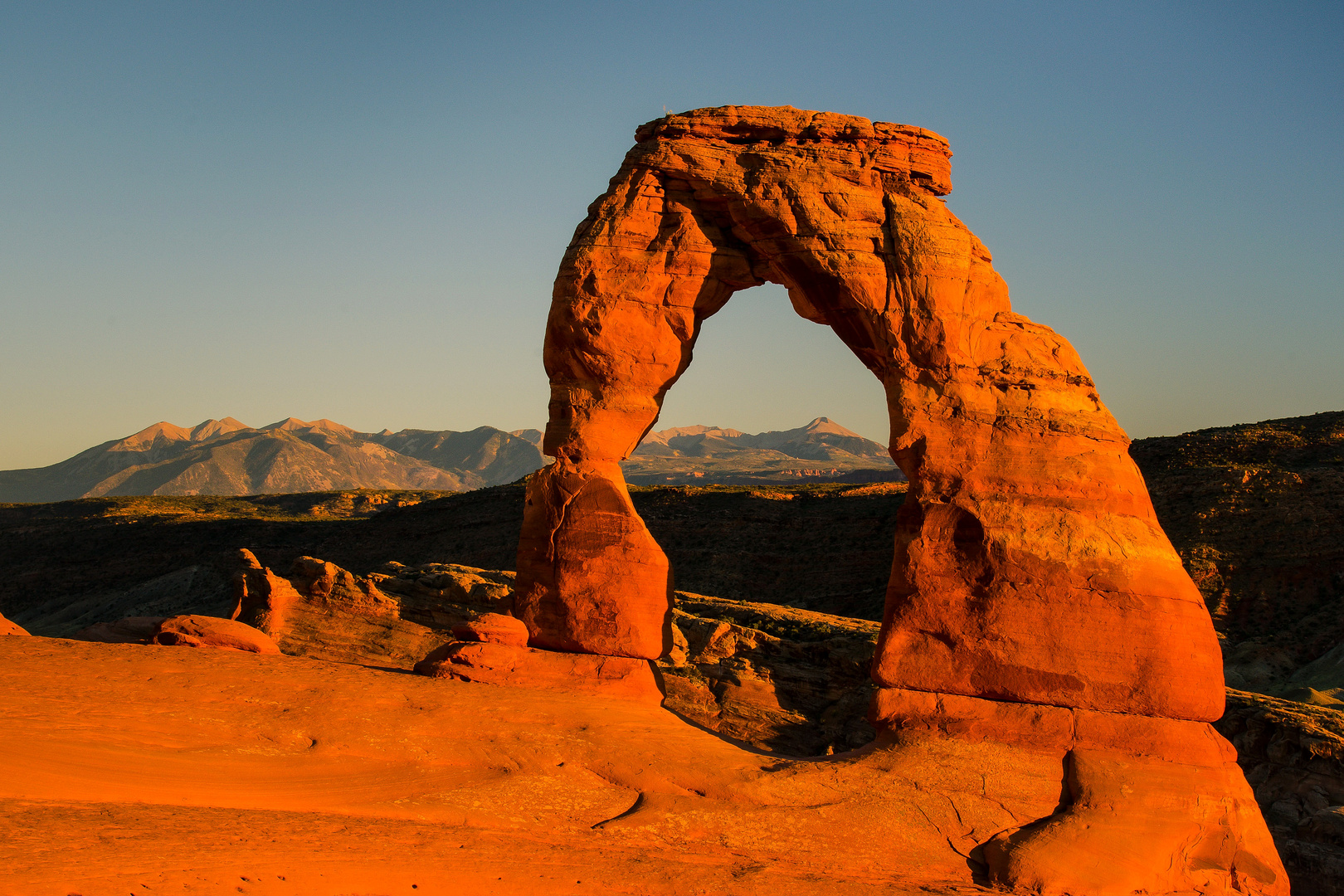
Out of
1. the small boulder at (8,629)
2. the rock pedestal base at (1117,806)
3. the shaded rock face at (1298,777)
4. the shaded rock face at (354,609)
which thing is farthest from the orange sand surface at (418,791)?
the shaded rock face at (354,609)

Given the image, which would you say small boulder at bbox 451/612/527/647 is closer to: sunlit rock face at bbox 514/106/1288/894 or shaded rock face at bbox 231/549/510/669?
sunlit rock face at bbox 514/106/1288/894

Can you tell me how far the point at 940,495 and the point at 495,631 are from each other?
6.51 meters

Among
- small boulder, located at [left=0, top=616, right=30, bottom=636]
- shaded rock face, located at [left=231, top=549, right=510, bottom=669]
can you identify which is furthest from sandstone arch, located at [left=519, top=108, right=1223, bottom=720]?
shaded rock face, located at [left=231, top=549, right=510, bottom=669]

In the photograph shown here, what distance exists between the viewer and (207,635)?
588 inches

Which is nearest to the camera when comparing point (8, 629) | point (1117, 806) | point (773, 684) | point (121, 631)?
point (1117, 806)

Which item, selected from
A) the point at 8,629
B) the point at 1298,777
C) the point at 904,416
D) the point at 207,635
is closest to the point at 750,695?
the point at 904,416

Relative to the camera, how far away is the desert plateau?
1001cm

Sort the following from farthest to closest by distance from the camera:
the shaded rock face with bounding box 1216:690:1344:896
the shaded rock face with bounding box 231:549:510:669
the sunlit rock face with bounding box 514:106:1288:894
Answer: the shaded rock face with bounding box 231:549:510:669, the shaded rock face with bounding box 1216:690:1344:896, the sunlit rock face with bounding box 514:106:1288:894

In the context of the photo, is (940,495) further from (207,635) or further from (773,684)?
(207,635)

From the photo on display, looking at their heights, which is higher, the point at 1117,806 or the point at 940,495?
the point at 940,495

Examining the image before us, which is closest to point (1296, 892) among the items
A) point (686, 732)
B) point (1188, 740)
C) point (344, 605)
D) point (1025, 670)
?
point (1188, 740)

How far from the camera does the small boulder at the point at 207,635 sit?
14828 millimetres

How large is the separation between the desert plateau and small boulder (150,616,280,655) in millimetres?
61

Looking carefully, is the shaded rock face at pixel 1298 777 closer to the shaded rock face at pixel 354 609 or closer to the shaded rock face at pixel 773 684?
the shaded rock face at pixel 773 684
